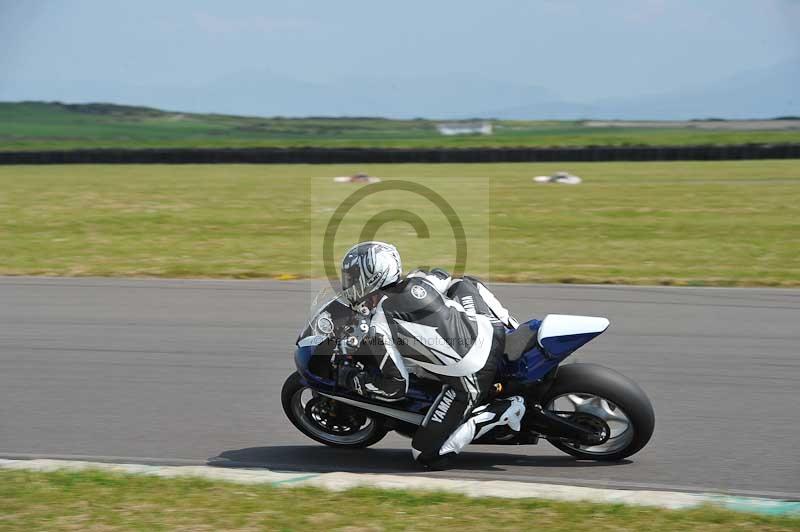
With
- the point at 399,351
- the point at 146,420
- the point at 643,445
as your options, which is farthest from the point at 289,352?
the point at 643,445

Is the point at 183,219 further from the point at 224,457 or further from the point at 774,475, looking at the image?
the point at 774,475

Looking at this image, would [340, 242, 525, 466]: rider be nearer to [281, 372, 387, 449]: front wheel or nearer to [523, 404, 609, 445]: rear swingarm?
[523, 404, 609, 445]: rear swingarm

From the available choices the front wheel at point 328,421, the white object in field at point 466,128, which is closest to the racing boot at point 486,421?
the front wheel at point 328,421

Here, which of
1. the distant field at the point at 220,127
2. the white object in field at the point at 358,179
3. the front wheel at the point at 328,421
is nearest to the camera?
the front wheel at the point at 328,421

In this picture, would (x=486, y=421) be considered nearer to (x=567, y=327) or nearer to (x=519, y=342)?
(x=519, y=342)

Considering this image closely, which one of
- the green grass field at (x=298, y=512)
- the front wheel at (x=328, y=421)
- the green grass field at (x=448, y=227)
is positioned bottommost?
the green grass field at (x=298, y=512)

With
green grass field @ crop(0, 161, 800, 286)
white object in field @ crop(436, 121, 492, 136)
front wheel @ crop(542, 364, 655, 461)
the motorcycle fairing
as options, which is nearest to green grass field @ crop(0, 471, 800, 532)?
front wheel @ crop(542, 364, 655, 461)

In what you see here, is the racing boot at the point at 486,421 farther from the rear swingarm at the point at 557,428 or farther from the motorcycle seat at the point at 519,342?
the motorcycle seat at the point at 519,342

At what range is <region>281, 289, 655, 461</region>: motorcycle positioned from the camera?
5191 mm

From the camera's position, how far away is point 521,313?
9609mm

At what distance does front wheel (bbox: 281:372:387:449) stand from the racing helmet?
0.84 m

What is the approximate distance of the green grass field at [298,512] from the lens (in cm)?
427

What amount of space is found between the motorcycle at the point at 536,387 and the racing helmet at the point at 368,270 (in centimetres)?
18

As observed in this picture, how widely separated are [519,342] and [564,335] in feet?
0.91
